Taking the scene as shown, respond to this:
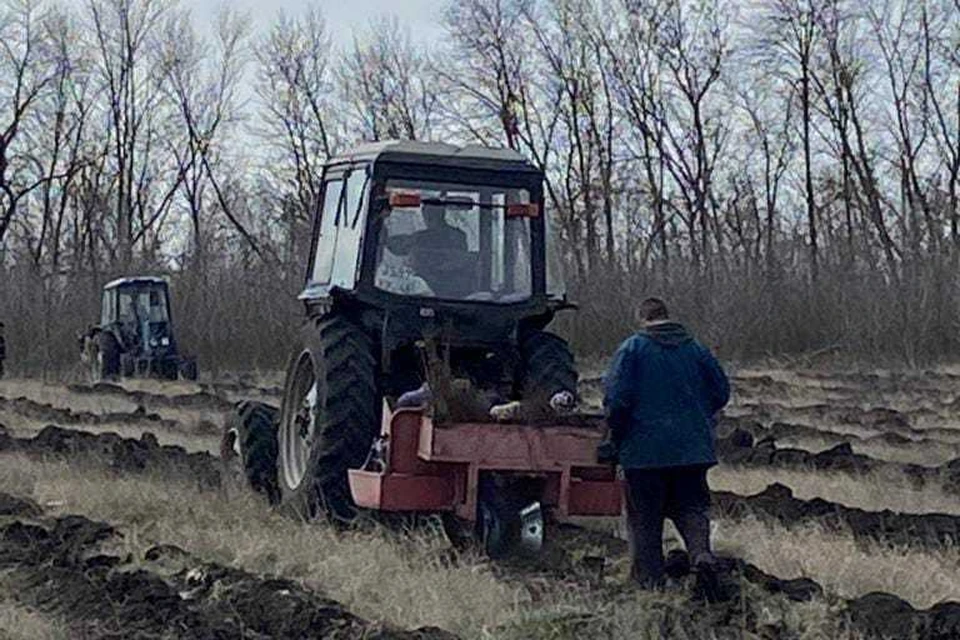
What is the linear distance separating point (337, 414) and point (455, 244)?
1.42 meters

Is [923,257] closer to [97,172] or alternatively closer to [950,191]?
[950,191]

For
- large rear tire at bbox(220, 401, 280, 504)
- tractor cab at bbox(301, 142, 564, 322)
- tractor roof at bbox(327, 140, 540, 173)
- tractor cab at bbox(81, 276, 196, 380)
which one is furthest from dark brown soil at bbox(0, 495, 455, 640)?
tractor cab at bbox(81, 276, 196, 380)

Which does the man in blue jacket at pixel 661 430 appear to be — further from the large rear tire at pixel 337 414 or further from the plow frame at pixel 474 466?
the large rear tire at pixel 337 414

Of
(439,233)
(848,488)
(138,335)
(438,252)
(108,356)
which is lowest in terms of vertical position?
(848,488)

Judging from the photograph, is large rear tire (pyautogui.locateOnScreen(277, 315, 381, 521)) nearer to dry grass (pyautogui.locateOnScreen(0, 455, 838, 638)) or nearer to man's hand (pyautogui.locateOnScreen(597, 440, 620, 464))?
dry grass (pyautogui.locateOnScreen(0, 455, 838, 638))

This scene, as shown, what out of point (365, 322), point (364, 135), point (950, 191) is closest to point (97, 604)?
point (365, 322)

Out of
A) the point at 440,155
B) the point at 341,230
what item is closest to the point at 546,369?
the point at 440,155

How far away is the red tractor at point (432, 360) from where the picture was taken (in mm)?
9023

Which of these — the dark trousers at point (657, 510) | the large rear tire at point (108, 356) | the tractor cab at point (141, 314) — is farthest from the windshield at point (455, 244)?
the large rear tire at point (108, 356)

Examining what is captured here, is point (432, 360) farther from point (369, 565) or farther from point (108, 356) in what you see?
point (108, 356)

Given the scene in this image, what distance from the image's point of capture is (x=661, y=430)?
8289mm

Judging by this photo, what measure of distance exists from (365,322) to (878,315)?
2327 cm

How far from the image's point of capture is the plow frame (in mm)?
8914

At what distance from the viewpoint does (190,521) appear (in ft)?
35.2
